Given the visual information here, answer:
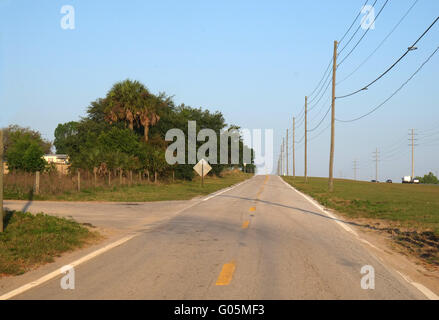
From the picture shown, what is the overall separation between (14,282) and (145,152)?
1477 inches

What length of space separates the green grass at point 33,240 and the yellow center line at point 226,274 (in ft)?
11.8

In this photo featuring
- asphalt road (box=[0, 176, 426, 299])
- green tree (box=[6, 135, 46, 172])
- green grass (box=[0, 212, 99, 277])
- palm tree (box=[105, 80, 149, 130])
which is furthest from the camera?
palm tree (box=[105, 80, 149, 130])

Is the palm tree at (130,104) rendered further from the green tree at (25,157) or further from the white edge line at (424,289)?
the white edge line at (424,289)

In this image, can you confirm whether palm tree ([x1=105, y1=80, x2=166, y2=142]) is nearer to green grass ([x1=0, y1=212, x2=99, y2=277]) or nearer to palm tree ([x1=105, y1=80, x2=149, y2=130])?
palm tree ([x1=105, y1=80, x2=149, y2=130])

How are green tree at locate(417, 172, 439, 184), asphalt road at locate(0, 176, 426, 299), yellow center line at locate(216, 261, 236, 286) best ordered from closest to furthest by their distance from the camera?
asphalt road at locate(0, 176, 426, 299), yellow center line at locate(216, 261, 236, 286), green tree at locate(417, 172, 439, 184)

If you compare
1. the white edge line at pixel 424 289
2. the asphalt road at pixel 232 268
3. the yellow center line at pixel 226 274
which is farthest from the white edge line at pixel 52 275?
the white edge line at pixel 424 289

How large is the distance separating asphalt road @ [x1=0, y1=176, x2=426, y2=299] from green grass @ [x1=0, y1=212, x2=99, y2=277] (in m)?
1.11

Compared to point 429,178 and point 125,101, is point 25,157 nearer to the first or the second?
point 125,101

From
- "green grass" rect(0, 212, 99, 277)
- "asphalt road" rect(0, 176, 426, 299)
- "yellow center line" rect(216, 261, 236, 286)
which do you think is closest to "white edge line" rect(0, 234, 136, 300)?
"asphalt road" rect(0, 176, 426, 299)

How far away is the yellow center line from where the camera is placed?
22.7 feet

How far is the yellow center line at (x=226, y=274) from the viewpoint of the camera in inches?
272

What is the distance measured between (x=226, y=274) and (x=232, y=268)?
48 centimetres

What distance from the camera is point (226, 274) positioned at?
24.5 ft
